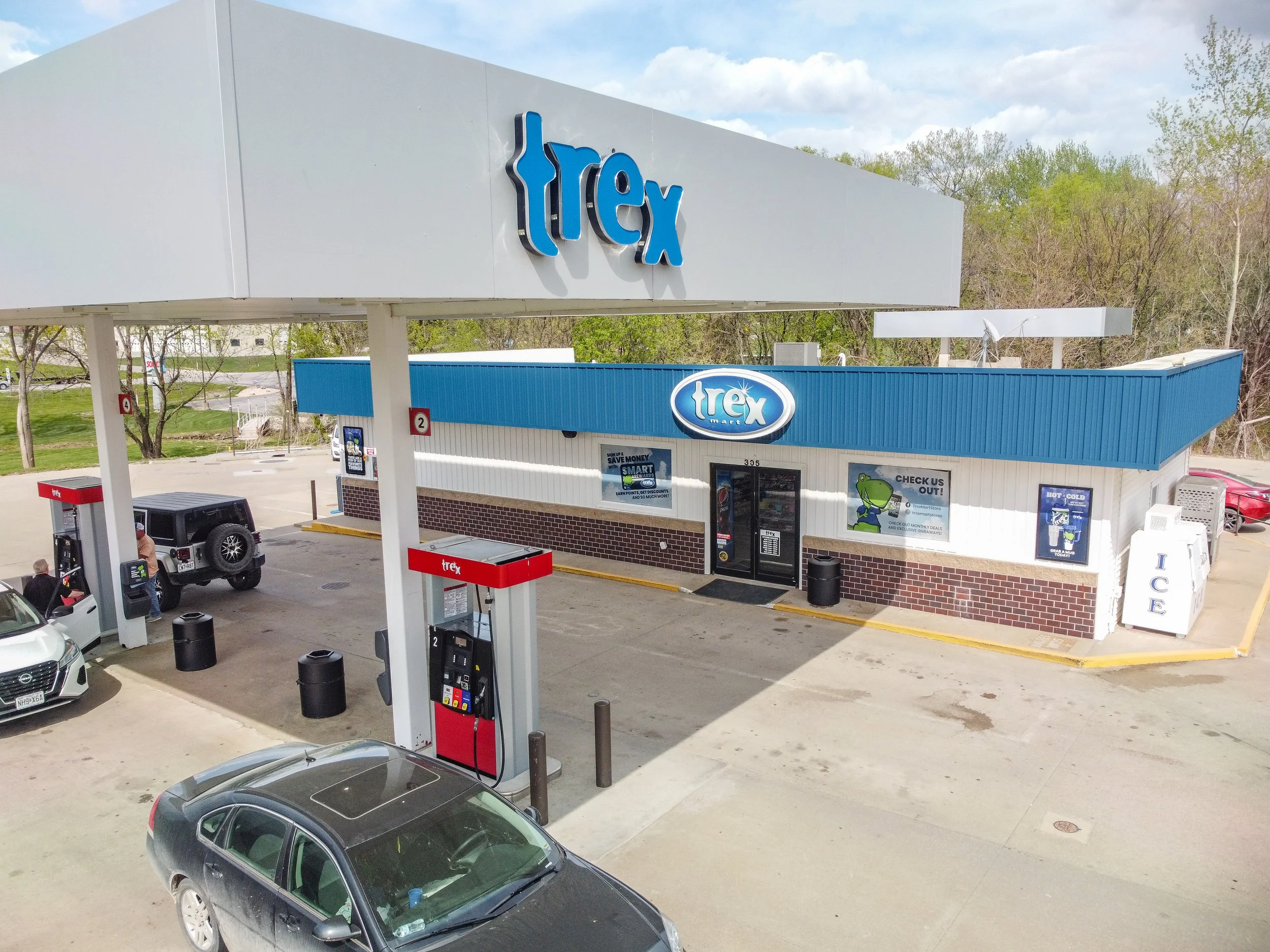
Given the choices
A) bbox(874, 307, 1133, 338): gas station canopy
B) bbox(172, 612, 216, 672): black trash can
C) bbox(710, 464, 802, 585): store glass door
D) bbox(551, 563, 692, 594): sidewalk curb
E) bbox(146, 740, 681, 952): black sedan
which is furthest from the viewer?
bbox(551, 563, 692, 594): sidewalk curb

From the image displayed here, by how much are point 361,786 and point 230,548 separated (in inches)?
414

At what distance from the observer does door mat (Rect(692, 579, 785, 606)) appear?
1483cm

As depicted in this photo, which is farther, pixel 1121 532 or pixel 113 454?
pixel 1121 532

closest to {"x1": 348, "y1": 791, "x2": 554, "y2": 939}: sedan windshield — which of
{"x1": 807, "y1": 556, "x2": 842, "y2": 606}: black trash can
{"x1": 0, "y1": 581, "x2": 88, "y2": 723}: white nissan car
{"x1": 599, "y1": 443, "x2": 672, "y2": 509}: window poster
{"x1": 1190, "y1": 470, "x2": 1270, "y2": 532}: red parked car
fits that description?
{"x1": 0, "y1": 581, "x2": 88, "y2": 723}: white nissan car

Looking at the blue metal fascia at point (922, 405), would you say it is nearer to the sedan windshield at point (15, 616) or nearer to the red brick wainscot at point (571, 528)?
the red brick wainscot at point (571, 528)

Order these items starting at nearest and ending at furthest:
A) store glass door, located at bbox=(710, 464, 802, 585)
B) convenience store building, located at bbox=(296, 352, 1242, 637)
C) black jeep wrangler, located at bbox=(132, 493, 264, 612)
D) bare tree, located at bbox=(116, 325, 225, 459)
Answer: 1. convenience store building, located at bbox=(296, 352, 1242, 637)
2. black jeep wrangler, located at bbox=(132, 493, 264, 612)
3. store glass door, located at bbox=(710, 464, 802, 585)
4. bare tree, located at bbox=(116, 325, 225, 459)

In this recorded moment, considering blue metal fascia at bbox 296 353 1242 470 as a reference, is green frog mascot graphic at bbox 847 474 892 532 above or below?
below

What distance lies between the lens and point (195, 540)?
15.0m

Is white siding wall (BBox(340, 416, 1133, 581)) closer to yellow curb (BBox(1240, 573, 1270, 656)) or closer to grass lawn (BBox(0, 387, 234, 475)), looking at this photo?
yellow curb (BBox(1240, 573, 1270, 656))

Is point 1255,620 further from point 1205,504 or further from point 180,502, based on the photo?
point 180,502

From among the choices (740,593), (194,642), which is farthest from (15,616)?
(740,593)

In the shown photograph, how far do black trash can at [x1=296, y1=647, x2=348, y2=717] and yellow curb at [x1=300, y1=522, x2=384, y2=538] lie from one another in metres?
9.93

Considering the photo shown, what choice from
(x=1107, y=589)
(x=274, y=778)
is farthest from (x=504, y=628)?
(x=1107, y=589)

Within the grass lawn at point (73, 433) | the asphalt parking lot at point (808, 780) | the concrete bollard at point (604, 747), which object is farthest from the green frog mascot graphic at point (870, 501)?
the grass lawn at point (73, 433)
